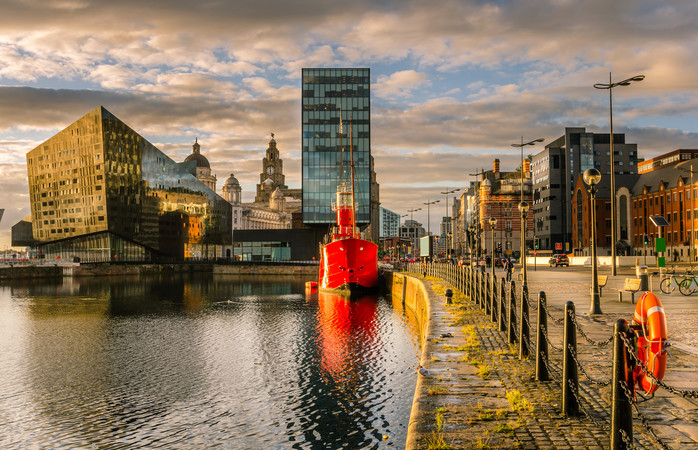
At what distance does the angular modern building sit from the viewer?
96.9 metres

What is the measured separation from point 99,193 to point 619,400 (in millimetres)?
96233

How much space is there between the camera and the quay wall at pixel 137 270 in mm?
83812

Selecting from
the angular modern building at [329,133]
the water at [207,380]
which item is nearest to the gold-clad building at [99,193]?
the angular modern building at [329,133]

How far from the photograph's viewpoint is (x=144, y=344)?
25.6 meters

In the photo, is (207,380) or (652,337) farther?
(207,380)

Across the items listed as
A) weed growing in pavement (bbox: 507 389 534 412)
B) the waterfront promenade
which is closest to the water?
the waterfront promenade

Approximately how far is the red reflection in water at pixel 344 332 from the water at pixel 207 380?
4.0 inches

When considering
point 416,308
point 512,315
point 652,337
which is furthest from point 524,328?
point 416,308

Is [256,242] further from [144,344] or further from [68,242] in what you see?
[144,344]

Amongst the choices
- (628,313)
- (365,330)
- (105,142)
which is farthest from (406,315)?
(105,142)

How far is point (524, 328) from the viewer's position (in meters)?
12.0

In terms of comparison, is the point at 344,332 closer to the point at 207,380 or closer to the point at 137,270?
the point at 207,380

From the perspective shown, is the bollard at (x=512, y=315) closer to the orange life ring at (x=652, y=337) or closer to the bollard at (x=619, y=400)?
the orange life ring at (x=652, y=337)

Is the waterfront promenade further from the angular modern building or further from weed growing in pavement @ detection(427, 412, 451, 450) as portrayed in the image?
the angular modern building
